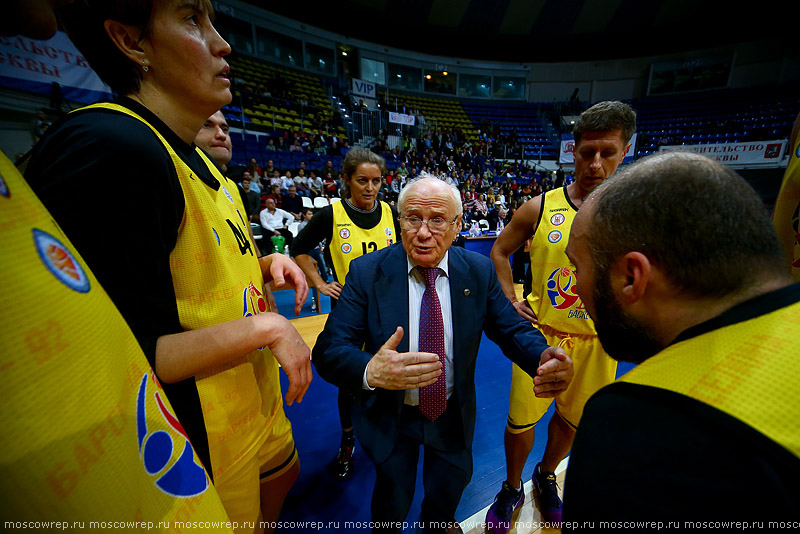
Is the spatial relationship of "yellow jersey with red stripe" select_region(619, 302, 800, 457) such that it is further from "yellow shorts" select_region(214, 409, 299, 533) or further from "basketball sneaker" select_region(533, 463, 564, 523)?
"basketball sneaker" select_region(533, 463, 564, 523)

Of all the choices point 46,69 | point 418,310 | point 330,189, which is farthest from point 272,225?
point 418,310

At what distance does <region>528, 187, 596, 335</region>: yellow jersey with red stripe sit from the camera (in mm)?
1841

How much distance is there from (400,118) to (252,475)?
58.4ft

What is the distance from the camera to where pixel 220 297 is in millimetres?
949

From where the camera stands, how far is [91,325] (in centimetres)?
41

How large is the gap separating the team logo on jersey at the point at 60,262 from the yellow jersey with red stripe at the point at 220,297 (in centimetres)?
48

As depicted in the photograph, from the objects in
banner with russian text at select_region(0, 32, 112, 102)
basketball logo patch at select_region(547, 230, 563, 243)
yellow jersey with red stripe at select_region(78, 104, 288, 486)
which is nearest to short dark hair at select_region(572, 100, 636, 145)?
basketball logo patch at select_region(547, 230, 563, 243)

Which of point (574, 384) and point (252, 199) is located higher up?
point (252, 199)

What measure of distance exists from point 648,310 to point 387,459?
118cm

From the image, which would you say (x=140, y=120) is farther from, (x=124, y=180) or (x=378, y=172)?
(x=378, y=172)

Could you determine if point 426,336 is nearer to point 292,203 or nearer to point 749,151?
point 292,203

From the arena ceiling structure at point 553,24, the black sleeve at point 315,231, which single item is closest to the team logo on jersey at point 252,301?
the black sleeve at point 315,231

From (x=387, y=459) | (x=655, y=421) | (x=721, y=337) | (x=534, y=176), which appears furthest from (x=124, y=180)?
(x=534, y=176)

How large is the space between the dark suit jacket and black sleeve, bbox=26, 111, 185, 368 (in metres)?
0.67
